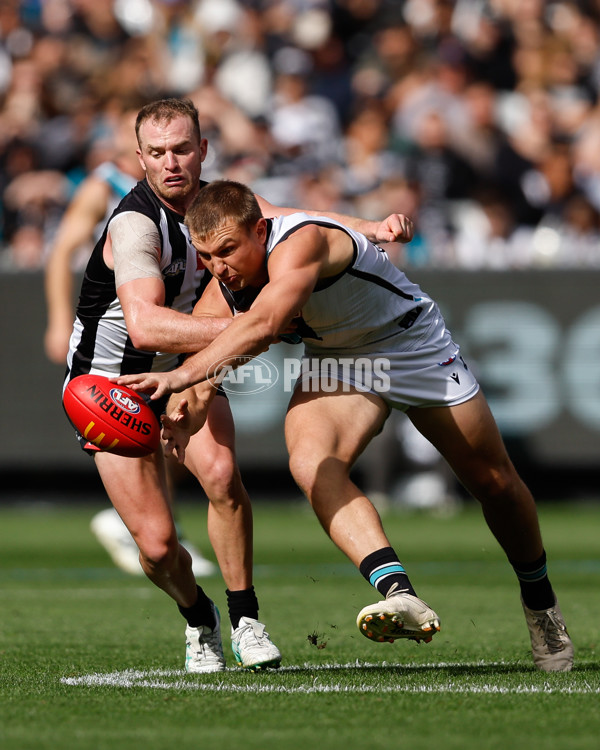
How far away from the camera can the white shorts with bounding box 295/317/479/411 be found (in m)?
5.15

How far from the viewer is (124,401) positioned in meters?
4.92

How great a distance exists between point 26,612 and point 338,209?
7476 mm

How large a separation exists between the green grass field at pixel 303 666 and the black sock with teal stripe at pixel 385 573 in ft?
1.18

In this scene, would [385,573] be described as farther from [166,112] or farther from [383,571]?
[166,112]

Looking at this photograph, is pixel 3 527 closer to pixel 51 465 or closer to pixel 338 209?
pixel 51 465

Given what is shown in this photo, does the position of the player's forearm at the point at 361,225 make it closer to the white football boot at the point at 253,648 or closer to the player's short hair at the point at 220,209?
the player's short hair at the point at 220,209

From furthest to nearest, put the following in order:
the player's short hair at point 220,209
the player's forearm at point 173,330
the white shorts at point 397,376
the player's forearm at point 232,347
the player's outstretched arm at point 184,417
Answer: the white shorts at point 397,376 → the player's outstretched arm at point 184,417 → the player's forearm at point 173,330 → the player's short hair at point 220,209 → the player's forearm at point 232,347

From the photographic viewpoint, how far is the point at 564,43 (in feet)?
50.8

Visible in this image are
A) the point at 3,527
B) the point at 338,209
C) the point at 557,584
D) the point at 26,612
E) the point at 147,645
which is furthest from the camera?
the point at 338,209

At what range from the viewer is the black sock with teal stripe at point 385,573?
463cm

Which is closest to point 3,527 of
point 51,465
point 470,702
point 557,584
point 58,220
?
point 51,465

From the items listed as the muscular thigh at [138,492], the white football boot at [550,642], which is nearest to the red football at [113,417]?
the muscular thigh at [138,492]

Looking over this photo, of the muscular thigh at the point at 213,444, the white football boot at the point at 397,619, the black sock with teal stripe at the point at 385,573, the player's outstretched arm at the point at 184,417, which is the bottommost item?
the white football boot at the point at 397,619

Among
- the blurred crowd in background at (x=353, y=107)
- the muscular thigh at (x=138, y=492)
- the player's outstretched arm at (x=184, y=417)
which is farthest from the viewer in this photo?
the blurred crowd in background at (x=353, y=107)
